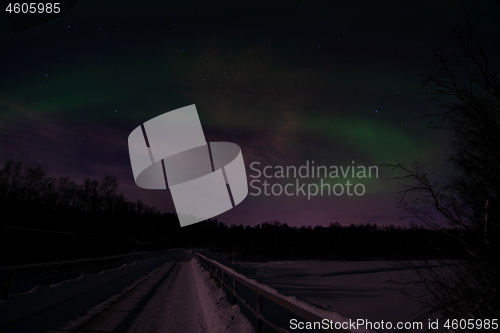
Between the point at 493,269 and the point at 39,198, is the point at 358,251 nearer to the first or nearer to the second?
the point at 39,198

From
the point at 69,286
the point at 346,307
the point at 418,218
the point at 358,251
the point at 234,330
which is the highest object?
the point at 418,218

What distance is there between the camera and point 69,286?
8516 millimetres

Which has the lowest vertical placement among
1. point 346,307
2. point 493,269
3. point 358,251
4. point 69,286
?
point 358,251

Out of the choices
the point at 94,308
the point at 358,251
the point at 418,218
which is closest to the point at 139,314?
the point at 94,308

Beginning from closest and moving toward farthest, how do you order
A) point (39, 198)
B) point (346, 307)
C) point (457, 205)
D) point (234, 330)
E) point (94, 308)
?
point (234, 330), point (457, 205), point (94, 308), point (346, 307), point (39, 198)

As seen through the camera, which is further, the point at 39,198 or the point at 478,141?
the point at 39,198

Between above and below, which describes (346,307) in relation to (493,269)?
below

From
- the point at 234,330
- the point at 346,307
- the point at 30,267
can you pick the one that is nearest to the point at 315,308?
the point at 234,330

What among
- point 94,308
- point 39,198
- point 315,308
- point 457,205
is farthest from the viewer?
point 39,198

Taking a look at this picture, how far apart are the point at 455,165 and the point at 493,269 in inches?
83.4

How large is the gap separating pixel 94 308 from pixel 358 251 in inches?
5742

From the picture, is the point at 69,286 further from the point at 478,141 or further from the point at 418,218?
the point at 478,141

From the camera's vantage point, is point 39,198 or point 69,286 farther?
point 39,198

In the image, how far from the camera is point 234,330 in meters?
4.23
